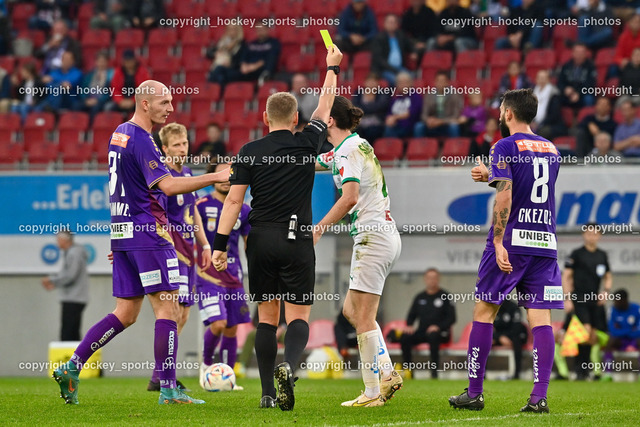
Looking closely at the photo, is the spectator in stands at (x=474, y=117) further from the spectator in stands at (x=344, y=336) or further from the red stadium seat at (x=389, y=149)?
the spectator in stands at (x=344, y=336)

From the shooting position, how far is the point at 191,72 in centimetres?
2006

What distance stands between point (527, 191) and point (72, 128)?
518 inches

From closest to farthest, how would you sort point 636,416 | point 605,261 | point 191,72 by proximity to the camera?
point 636,416, point 605,261, point 191,72

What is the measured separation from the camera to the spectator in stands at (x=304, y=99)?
17.6 metres

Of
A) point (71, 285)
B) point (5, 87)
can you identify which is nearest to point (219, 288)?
point (71, 285)

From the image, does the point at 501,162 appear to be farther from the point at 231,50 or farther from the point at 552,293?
the point at 231,50

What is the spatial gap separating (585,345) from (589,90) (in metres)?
4.67

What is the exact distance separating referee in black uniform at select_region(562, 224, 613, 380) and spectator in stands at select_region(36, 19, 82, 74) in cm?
1119

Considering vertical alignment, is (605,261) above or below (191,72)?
below

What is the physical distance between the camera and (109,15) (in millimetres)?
22203

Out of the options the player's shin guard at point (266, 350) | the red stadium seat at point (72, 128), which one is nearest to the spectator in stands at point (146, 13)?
the red stadium seat at point (72, 128)

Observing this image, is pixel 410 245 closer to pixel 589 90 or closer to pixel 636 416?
pixel 589 90

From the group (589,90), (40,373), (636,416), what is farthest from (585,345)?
(40,373)

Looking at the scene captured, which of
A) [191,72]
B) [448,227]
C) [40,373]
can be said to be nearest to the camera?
[448,227]
